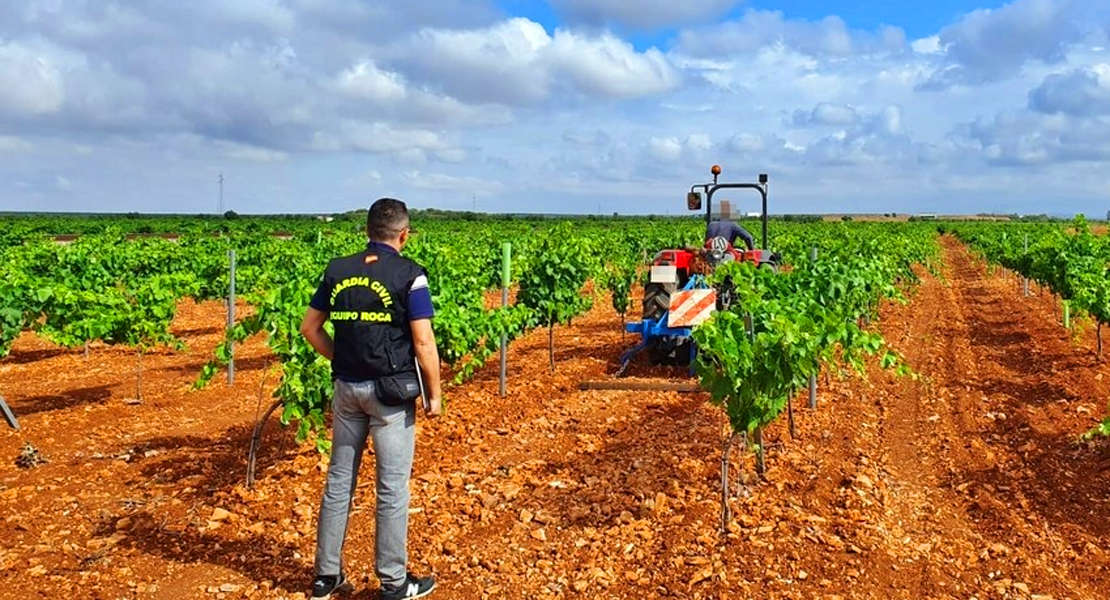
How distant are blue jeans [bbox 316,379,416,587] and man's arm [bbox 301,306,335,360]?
0.66 ft

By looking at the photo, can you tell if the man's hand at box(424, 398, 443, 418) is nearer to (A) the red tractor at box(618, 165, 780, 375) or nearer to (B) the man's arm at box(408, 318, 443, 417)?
(B) the man's arm at box(408, 318, 443, 417)

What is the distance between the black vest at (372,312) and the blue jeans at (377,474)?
0.12m

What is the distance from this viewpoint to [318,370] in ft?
18.1

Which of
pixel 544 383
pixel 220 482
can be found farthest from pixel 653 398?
pixel 220 482

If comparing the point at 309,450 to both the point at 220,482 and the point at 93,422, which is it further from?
the point at 93,422

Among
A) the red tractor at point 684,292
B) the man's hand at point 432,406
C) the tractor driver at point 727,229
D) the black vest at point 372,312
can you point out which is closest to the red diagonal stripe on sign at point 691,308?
the red tractor at point 684,292

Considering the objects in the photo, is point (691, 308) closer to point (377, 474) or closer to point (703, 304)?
point (703, 304)

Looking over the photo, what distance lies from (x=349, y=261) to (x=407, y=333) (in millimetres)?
445

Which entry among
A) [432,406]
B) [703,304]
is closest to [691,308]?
[703,304]

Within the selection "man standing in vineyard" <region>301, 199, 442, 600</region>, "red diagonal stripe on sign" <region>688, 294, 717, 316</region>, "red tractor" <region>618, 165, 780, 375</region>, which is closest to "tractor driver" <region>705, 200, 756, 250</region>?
"red tractor" <region>618, 165, 780, 375</region>

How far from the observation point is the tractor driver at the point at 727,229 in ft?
32.7

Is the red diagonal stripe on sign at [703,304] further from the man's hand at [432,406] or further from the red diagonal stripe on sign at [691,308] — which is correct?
the man's hand at [432,406]

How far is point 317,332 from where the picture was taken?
4.09 metres

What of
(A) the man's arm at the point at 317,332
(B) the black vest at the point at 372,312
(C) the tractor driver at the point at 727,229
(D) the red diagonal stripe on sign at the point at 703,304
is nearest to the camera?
(B) the black vest at the point at 372,312
